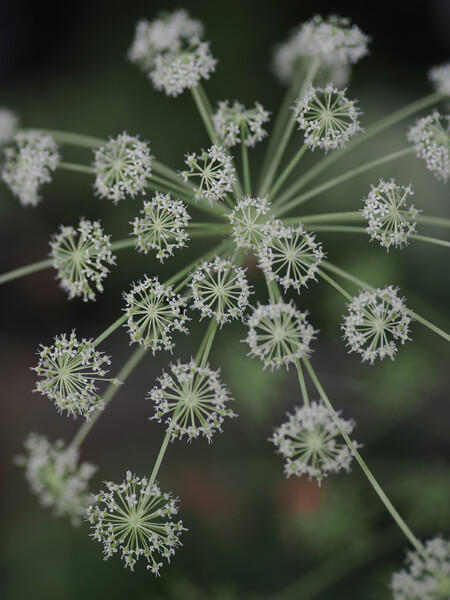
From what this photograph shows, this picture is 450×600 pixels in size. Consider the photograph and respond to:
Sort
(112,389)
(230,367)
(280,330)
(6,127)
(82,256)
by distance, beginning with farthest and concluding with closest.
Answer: (230,367)
(6,127)
(112,389)
(82,256)
(280,330)

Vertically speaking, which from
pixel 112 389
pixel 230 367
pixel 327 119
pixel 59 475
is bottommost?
pixel 59 475

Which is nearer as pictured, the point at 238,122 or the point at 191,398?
the point at 191,398

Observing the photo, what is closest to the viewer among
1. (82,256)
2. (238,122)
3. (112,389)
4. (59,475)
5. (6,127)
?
(82,256)

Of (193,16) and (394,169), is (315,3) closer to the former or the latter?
(193,16)

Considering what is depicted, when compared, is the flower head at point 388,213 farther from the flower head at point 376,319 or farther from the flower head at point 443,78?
the flower head at point 443,78

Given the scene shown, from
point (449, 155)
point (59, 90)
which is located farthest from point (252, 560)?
point (59, 90)

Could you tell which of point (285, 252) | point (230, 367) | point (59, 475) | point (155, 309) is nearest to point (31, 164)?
point (155, 309)

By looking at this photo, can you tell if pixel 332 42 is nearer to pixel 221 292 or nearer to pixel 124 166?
pixel 124 166
